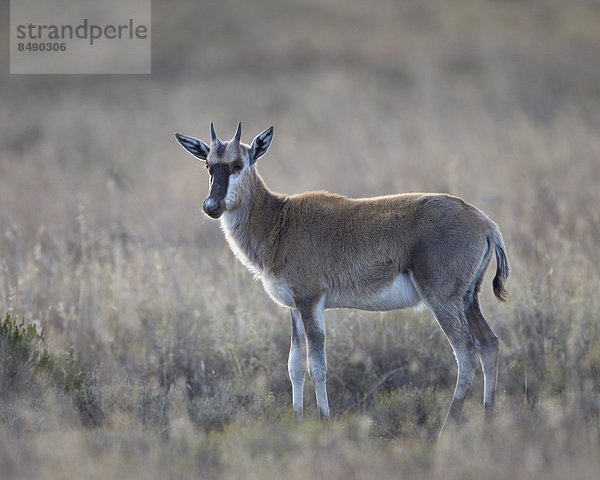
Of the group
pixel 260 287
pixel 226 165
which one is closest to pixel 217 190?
pixel 226 165

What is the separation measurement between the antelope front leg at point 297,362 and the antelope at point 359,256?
0.4 inches

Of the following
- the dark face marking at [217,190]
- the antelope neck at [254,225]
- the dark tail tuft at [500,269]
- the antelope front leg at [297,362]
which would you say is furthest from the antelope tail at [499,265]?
the dark face marking at [217,190]

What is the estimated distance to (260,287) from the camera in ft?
38.4

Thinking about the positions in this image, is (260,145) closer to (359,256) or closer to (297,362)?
(359,256)

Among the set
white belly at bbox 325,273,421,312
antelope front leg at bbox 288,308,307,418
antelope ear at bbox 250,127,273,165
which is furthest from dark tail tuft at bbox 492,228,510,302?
antelope ear at bbox 250,127,273,165

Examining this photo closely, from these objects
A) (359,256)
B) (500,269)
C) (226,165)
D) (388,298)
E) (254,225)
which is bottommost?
(388,298)

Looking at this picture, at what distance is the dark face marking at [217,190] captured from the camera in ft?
28.0

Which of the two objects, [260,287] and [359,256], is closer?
[359,256]

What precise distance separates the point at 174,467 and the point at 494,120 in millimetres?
18959

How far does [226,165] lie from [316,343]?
6.44 ft

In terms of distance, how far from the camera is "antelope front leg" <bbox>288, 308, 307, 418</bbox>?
8750mm

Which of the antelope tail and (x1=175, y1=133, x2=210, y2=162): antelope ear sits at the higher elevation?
(x1=175, y1=133, x2=210, y2=162): antelope ear

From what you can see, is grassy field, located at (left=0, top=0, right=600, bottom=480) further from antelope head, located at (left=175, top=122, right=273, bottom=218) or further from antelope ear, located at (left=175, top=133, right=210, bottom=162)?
antelope ear, located at (left=175, top=133, right=210, bottom=162)

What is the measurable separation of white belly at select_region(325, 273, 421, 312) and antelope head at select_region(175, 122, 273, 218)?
1421 millimetres
